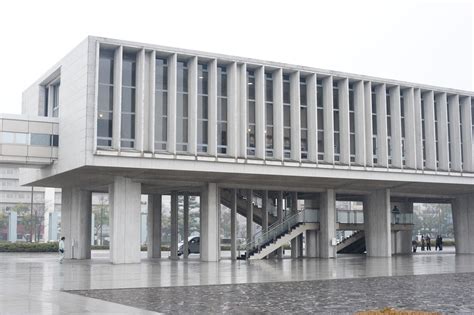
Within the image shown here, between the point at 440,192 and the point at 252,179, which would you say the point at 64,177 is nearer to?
the point at 252,179

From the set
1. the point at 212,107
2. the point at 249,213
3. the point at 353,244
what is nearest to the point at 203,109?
the point at 212,107

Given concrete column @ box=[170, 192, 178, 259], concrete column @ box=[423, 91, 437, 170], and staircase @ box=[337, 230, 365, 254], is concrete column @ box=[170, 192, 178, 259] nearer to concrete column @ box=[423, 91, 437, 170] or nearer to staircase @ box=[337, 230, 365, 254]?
staircase @ box=[337, 230, 365, 254]

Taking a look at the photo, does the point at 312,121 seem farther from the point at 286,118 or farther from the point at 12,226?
the point at 12,226

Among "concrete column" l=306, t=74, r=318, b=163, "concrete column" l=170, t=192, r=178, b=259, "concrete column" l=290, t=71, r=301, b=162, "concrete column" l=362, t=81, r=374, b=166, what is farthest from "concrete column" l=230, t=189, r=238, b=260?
"concrete column" l=362, t=81, r=374, b=166

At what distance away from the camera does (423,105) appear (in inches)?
2016

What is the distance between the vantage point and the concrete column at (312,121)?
146 ft

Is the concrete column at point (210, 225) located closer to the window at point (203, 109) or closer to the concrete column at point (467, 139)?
the window at point (203, 109)

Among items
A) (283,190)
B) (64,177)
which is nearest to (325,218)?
(283,190)

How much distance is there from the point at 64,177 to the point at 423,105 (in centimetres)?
2849

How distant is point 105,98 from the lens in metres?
38.8

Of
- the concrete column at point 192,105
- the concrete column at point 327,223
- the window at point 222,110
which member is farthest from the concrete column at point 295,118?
the concrete column at point 192,105

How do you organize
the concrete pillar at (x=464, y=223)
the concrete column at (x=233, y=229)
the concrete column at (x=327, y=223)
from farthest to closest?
the concrete pillar at (x=464, y=223) → the concrete column at (x=327, y=223) → the concrete column at (x=233, y=229)

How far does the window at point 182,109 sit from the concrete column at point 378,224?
18.8 metres

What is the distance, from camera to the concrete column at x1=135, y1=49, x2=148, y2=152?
125ft
